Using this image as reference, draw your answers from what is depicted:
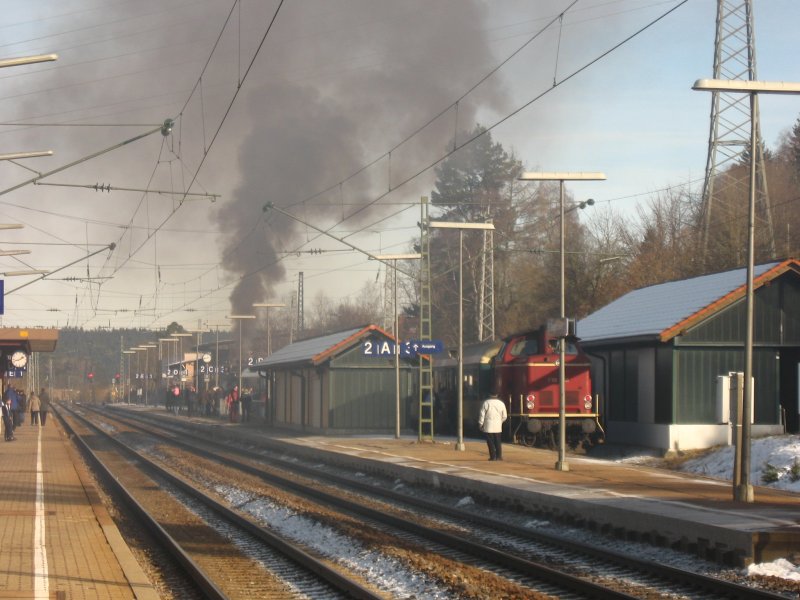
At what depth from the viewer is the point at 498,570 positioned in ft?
40.4

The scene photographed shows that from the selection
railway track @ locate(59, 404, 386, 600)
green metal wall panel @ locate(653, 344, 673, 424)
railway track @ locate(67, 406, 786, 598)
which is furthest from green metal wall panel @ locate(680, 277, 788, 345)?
railway track @ locate(59, 404, 386, 600)

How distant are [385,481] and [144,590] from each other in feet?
46.9

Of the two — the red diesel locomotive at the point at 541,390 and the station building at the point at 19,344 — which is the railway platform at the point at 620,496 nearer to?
the red diesel locomotive at the point at 541,390

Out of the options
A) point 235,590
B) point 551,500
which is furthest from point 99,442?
point 235,590

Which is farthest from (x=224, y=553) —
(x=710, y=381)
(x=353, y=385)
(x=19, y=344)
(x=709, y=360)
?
(x=353, y=385)

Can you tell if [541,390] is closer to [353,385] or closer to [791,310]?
[791,310]

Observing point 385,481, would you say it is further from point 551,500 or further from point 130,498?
point 551,500

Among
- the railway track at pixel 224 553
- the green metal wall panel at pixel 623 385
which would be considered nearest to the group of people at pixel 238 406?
the green metal wall panel at pixel 623 385

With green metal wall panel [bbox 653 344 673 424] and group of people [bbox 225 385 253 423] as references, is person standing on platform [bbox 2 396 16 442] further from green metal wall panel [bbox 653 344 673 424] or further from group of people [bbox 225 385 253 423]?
green metal wall panel [bbox 653 344 673 424]

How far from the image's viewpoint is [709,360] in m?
26.3

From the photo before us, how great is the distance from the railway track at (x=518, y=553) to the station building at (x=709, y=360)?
28.4ft

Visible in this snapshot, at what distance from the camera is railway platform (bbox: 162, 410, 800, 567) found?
1227 centimetres

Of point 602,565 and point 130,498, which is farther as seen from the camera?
point 130,498

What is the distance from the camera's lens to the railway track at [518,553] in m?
10.8
